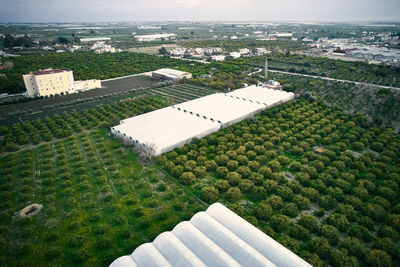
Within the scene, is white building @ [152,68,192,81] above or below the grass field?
above

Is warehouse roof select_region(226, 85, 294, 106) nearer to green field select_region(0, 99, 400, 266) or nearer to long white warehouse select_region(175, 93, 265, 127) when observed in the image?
long white warehouse select_region(175, 93, 265, 127)

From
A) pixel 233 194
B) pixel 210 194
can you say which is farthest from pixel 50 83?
pixel 233 194

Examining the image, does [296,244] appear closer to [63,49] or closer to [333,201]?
[333,201]

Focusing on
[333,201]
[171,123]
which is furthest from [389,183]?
[171,123]

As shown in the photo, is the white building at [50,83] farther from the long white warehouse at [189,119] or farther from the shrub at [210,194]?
the shrub at [210,194]

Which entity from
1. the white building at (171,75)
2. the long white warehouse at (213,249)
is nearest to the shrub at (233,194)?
the long white warehouse at (213,249)

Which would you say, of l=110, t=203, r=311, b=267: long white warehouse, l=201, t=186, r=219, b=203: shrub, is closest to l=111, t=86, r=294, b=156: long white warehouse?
l=201, t=186, r=219, b=203: shrub

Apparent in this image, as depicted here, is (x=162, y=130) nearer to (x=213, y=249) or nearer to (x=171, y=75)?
(x=213, y=249)
